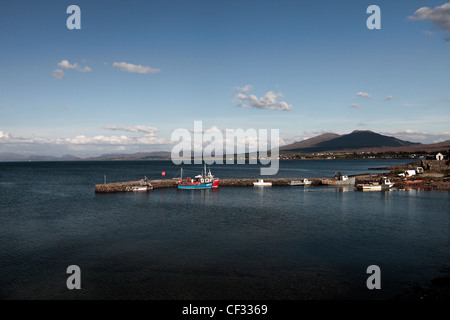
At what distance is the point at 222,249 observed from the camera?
30.2m

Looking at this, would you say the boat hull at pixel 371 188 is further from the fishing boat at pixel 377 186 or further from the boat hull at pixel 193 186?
the boat hull at pixel 193 186

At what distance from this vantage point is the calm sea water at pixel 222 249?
70.6 ft

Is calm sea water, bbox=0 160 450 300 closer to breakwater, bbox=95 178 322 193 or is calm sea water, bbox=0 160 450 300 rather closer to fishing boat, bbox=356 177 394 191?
fishing boat, bbox=356 177 394 191

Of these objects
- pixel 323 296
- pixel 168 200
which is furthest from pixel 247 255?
pixel 168 200

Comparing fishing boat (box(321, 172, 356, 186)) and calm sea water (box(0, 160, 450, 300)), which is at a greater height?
fishing boat (box(321, 172, 356, 186))

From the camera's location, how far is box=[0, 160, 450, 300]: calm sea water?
70.6 ft

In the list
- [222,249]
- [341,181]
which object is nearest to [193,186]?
[341,181]

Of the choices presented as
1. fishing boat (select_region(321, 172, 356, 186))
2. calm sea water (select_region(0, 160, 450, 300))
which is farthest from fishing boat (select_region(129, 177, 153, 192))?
fishing boat (select_region(321, 172, 356, 186))

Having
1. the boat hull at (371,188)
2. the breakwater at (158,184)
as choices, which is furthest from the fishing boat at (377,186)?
the breakwater at (158,184)

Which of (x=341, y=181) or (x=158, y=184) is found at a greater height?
(x=341, y=181)

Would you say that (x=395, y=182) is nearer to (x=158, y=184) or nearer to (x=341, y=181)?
(x=341, y=181)

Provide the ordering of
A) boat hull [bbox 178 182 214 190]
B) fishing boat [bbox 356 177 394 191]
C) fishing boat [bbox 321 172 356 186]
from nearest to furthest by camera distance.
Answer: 1. fishing boat [bbox 356 177 394 191]
2. boat hull [bbox 178 182 214 190]
3. fishing boat [bbox 321 172 356 186]

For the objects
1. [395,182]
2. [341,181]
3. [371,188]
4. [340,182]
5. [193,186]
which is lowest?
[371,188]
